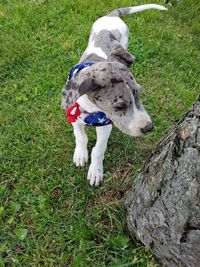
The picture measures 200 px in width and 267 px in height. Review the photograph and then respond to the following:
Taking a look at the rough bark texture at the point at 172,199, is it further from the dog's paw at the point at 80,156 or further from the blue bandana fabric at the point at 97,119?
the dog's paw at the point at 80,156

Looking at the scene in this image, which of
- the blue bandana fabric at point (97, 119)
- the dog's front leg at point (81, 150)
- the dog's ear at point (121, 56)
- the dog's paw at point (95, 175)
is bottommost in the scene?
the dog's paw at point (95, 175)

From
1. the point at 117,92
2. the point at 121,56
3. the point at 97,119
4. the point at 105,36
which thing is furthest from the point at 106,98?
the point at 105,36

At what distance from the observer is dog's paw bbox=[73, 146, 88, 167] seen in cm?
371

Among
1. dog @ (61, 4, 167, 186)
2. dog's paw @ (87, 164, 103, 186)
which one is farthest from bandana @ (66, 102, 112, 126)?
dog's paw @ (87, 164, 103, 186)

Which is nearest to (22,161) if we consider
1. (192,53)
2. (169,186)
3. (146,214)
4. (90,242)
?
(90,242)

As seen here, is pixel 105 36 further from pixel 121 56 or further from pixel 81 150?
pixel 81 150

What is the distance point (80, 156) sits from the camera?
3723mm

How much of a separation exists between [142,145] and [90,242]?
120 centimetres

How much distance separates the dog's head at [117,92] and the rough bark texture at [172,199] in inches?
9.5

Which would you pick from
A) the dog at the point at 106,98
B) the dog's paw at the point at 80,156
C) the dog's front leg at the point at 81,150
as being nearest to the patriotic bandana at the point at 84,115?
the dog at the point at 106,98

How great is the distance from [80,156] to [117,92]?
102 cm

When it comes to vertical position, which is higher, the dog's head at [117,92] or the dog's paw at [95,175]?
the dog's head at [117,92]

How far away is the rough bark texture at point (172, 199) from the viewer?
2.33 meters

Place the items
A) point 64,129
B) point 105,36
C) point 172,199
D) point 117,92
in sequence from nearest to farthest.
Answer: point 172,199
point 117,92
point 105,36
point 64,129
